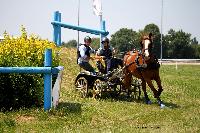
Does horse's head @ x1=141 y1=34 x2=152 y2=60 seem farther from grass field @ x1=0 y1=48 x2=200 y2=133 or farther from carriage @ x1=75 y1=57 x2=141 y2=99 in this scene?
grass field @ x1=0 y1=48 x2=200 y2=133

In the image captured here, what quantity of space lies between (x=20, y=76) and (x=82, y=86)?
3776mm

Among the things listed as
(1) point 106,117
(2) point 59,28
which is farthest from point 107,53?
(1) point 106,117

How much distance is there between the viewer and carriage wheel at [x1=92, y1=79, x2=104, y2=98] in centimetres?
1345

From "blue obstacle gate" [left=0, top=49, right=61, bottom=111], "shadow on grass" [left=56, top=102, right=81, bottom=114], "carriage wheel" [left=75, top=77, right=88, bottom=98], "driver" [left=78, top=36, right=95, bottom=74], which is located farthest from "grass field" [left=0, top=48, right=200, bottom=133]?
"driver" [left=78, top=36, right=95, bottom=74]

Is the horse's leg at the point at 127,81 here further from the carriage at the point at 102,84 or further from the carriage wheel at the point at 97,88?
the carriage wheel at the point at 97,88

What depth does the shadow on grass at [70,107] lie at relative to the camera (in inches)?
415

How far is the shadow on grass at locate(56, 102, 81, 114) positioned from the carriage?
5.88 feet

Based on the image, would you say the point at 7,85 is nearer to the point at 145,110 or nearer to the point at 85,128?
the point at 85,128

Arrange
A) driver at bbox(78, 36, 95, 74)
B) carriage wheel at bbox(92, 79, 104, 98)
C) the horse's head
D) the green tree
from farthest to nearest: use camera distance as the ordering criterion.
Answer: the green tree → driver at bbox(78, 36, 95, 74) → carriage wheel at bbox(92, 79, 104, 98) → the horse's head

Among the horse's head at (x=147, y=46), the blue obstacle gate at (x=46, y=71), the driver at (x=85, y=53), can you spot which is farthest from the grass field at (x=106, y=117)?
the horse's head at (x=147, y=46)

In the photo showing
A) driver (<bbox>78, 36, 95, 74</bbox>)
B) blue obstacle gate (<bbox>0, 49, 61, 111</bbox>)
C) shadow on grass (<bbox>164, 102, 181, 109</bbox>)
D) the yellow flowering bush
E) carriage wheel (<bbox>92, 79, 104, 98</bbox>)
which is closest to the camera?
blue obstacle gate (<bbox>0, 49, 61, 111</bbox>)

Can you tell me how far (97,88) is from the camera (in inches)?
530

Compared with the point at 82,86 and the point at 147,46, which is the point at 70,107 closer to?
the point at 82,86

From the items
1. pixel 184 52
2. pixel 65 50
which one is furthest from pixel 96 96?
pixel 184 52
